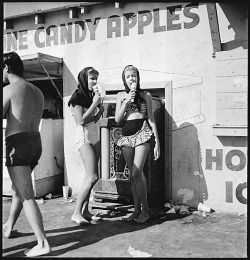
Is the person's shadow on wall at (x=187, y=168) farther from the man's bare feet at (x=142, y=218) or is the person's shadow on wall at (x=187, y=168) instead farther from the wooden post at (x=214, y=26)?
the wooden post at (x=214, y=26)

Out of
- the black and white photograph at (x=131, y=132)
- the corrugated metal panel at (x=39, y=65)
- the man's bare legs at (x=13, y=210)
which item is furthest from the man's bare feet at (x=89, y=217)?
the corrugated metal panel at (x=39, y=65)

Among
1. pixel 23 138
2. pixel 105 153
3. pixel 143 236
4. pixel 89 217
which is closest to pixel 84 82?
pixel 105 153

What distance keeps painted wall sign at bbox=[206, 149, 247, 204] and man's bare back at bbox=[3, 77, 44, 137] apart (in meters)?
2.74

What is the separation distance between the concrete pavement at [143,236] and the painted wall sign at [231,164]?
0.29 metres

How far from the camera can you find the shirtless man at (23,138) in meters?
3.02

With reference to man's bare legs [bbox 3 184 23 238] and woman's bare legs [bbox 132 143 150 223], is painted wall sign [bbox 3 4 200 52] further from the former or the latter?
man's bare legs [bbox 3 184 23 238]

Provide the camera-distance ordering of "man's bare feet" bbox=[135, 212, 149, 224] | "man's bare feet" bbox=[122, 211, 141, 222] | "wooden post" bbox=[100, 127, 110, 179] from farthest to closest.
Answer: "wooden post" bbox=[100, 127, 110, 179] → "man's bare feet" bbox=[122, 211, 141, 222] → "man's bare feet" bbox=[135, 212, 149, 224]

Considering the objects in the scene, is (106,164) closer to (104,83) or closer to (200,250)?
(104,83)

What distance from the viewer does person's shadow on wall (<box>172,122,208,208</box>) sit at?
4840mm

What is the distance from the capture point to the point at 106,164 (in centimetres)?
477

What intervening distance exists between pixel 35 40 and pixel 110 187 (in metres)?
3.24

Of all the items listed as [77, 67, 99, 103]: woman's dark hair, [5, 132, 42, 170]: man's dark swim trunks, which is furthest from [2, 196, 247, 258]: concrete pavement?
[77, 67, 99, 103]: woman's dark hair

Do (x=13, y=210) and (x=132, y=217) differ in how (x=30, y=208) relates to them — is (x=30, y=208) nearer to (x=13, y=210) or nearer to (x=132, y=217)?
(x=13, y=210)

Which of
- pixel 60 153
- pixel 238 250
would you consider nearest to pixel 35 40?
pixel 60 153
